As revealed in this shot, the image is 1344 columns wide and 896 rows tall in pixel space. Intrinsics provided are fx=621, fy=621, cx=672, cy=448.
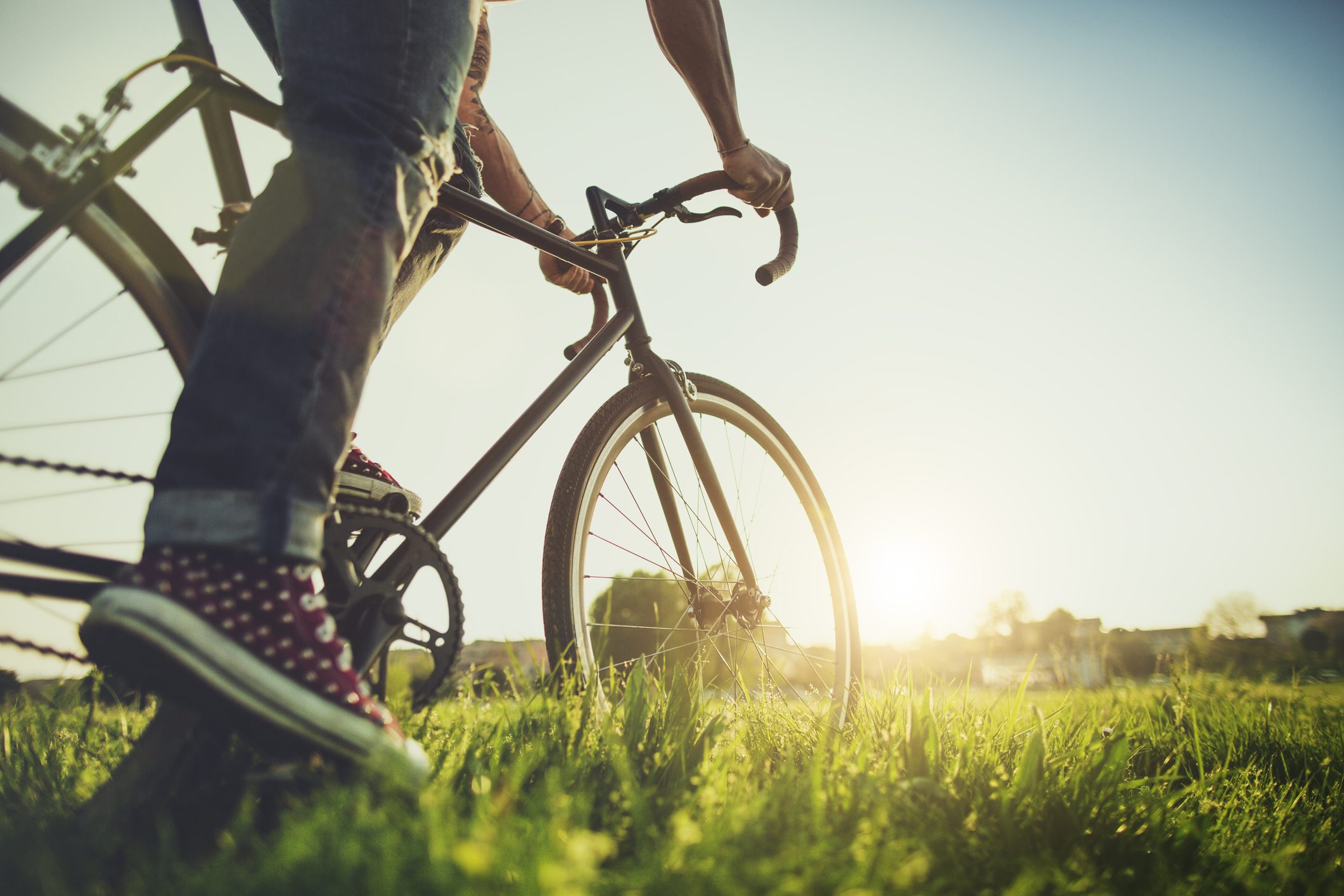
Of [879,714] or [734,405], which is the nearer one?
[879,714]

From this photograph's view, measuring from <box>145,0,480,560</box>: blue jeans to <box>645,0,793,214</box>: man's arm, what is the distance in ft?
2.30

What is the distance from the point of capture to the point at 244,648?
2.65 feet

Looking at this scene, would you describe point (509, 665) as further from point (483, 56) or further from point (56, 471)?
point (483, 56)

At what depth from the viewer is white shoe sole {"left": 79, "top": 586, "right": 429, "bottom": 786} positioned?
724 millimetres

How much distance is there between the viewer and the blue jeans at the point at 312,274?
0.83 meters

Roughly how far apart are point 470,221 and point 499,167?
528 millimetres

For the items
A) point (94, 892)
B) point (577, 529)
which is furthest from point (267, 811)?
point (577, 529)

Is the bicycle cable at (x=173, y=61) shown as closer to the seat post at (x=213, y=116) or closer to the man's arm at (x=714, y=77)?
the seat post at (x=213, y=116)

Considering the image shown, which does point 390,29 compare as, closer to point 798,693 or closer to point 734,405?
point 734,405

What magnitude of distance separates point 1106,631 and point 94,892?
391 centimetres

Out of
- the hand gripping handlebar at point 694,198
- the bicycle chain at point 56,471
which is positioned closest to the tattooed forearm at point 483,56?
the hand gripping handlebar at point 694,198

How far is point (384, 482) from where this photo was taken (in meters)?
1.43

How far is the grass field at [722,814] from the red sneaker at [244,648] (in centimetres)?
8

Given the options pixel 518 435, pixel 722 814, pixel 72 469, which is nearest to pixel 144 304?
pixel 72 469
